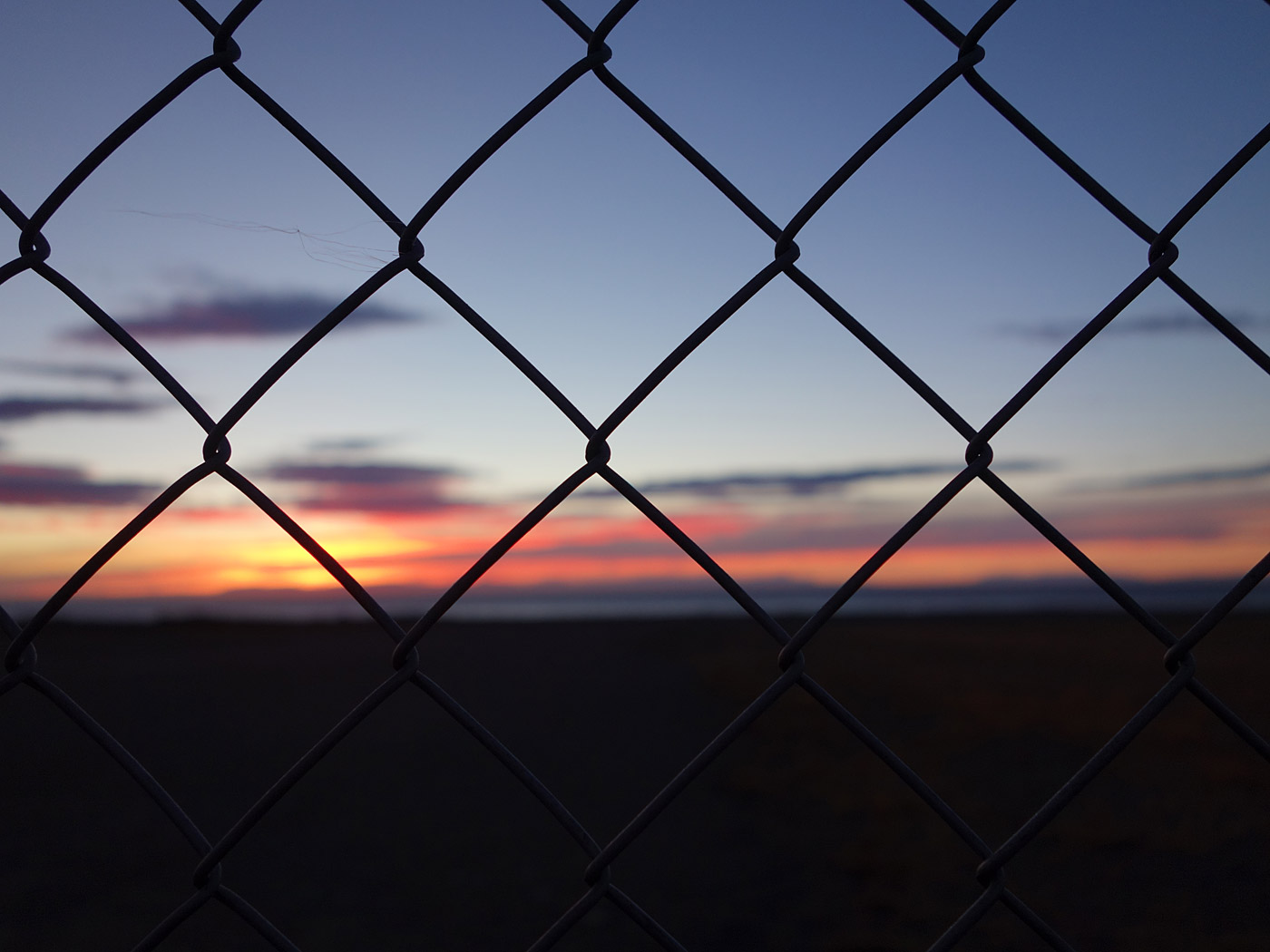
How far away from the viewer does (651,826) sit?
836 cm

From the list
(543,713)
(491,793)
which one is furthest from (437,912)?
(543,713)

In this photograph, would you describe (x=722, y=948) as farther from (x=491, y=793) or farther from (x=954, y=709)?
(x=954, y=709)

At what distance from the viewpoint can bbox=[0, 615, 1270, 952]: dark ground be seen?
548 cm

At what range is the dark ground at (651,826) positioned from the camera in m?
5.48

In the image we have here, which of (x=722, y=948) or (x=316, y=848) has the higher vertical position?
(x=316, y=848)

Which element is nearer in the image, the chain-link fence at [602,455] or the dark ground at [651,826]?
the chain-link fence at [602,455]

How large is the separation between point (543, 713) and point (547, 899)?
7487mm

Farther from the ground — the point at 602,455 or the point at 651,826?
the point at 602,455

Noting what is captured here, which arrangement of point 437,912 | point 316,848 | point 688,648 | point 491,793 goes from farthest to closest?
point 688,648 < point 491,793 < point 316,848 < point 437,912

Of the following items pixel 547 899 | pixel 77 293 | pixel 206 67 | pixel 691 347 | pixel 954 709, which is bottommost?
pixel 954 709

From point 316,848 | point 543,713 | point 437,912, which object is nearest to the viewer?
point 437,912

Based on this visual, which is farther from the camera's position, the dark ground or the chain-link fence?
the dark ground

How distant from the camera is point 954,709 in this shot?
13172 millimetres

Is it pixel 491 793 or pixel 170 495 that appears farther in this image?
pixel 491 793
